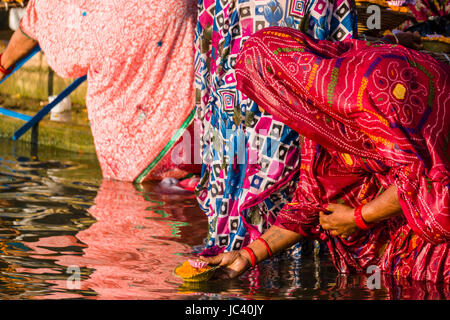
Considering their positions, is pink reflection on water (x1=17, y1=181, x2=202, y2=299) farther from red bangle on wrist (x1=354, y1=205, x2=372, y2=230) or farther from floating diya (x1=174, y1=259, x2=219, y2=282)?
red bangle on wrist (x1=354, y1=205, x2=372, y2=230)

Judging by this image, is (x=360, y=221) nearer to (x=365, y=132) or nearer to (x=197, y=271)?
(x=365, y=132)

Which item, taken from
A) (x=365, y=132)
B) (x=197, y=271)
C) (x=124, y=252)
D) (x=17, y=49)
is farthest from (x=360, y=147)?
(x=17, y=49)

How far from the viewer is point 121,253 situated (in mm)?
3520

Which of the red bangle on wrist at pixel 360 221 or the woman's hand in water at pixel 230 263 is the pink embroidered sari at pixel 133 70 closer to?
the woman's hand in water at pixel 230 263

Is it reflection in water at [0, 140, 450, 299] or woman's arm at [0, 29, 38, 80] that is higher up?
woman's arm at [0, 29, 38, 80]

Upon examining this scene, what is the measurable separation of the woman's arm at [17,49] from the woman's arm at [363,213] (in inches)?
127

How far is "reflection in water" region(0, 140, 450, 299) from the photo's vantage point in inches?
116

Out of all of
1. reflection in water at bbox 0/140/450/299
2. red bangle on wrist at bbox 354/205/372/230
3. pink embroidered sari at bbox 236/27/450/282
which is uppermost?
pink embroidered sari at bbox 236/27/450/282

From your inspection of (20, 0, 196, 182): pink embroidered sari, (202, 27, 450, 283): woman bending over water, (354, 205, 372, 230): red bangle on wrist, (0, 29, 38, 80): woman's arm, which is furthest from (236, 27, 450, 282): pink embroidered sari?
(0, 29, 38, 80): woman's arm

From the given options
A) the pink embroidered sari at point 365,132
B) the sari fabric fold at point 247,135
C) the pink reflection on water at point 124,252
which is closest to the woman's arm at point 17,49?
the pink reflection on water at point 124,252

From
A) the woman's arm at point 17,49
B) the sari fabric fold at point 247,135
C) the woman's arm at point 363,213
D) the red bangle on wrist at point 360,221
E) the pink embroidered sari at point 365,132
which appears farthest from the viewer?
the woman's arm at point 17,49

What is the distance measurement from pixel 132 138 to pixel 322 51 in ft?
8.05

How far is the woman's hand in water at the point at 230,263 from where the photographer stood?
3033 mm

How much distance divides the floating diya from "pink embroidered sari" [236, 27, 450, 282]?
0.36 metres
